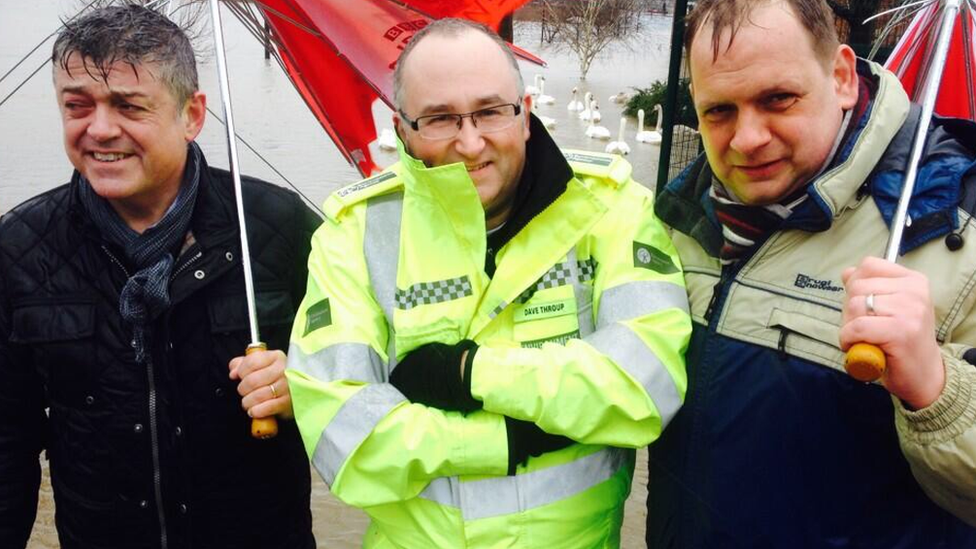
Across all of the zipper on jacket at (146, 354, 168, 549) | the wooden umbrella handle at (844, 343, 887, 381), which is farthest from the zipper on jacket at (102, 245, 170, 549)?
the wooden umbrella handle at (844, 343, 887, 381)

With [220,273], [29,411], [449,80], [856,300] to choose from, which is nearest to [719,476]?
[856,300]

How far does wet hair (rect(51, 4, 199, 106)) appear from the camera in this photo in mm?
2361

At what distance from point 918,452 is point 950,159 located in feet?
2.04

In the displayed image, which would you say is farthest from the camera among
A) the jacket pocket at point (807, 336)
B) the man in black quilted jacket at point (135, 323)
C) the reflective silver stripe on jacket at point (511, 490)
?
the man in black quilted jacket at point (135, 323)

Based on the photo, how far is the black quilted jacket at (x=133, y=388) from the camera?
8.05ft

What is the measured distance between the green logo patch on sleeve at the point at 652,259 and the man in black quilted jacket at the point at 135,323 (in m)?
0.97

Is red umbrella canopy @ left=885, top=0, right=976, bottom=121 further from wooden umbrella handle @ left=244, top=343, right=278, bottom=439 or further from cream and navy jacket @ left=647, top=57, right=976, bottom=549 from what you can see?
wooden umbrella handle @ left=244, top=343, right=278, bottom=439

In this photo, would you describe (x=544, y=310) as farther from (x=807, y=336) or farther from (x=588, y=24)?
(x=588, y=24)

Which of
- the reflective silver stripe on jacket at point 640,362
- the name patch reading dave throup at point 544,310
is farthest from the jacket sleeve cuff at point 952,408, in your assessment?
the name patch reading dave throup at point 544,310

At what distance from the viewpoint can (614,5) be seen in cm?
3338

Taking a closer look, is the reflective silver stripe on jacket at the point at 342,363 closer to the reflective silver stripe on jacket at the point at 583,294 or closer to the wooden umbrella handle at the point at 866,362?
the reflective silver stripe on jacket at the point at 583,294

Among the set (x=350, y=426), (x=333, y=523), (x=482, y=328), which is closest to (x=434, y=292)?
(x=482, y=328)

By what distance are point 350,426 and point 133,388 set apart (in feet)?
2.86

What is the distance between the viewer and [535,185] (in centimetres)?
213
